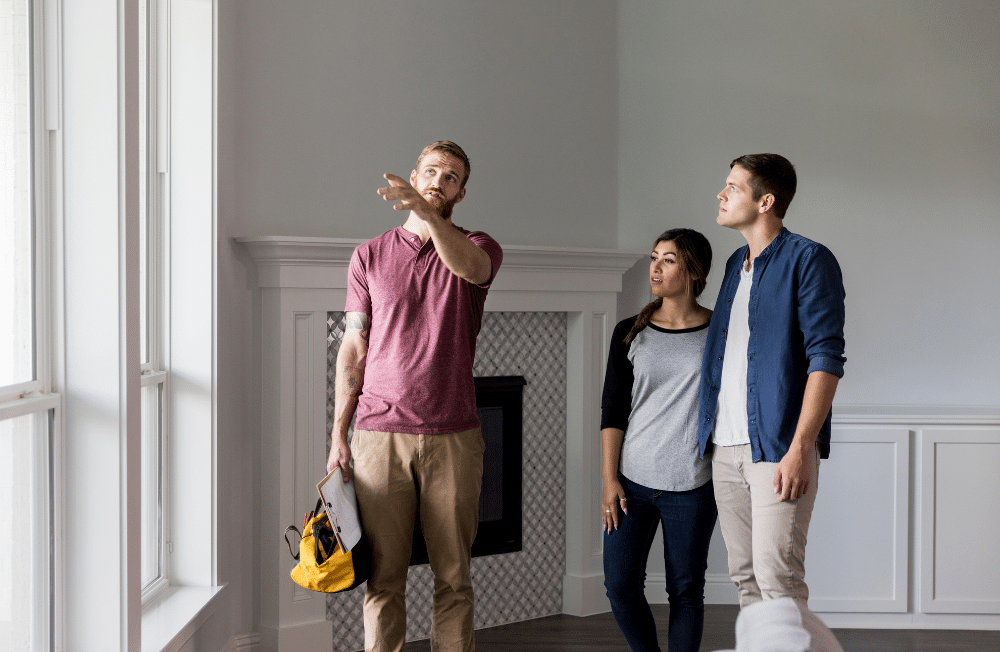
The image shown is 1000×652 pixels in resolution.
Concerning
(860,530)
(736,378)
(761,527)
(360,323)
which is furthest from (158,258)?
(860,530)

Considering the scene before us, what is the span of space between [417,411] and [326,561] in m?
0.39

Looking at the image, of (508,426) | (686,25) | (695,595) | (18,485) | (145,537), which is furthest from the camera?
(686,25)

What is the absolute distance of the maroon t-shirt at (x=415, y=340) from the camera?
6.65 feet

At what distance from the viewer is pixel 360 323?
210cm

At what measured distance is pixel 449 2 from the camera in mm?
3395

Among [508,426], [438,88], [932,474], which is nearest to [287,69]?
[438,88]

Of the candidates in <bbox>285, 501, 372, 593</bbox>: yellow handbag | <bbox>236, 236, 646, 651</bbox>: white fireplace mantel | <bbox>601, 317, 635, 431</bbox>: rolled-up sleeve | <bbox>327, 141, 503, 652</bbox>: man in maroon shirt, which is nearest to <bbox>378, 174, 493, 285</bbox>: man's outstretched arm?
<bbox>327, 141, 503, 652</bbox>: man in maroon shirt

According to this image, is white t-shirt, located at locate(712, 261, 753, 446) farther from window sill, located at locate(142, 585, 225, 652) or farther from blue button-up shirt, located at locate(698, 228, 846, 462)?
window sill, located at locate(142, 585, 225, 652)

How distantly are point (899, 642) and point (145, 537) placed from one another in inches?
107

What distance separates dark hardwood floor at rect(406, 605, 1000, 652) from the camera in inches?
125

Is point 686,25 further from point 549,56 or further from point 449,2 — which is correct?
point 449,2

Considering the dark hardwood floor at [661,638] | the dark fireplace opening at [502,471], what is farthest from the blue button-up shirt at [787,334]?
the dark fireplace opening at [502,471]

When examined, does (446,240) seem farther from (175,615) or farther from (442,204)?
(175,615)

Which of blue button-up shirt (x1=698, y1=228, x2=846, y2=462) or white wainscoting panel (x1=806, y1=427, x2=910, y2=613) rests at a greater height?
blue button-up shirt (x1=698, y1=228, x2=846, y2=462)
